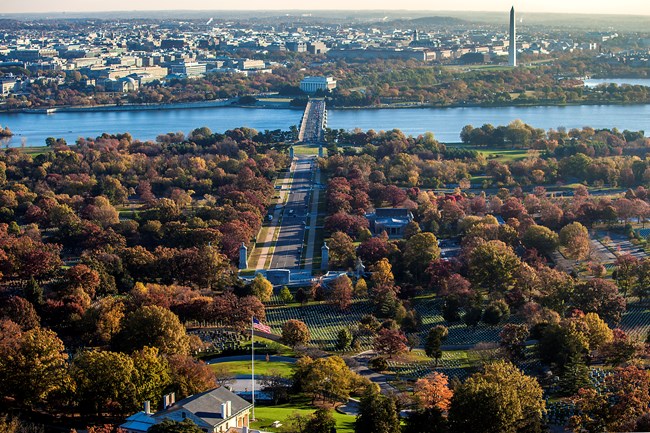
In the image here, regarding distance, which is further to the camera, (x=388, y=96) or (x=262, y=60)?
(x=262, y=60)

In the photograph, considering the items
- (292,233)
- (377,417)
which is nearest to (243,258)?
(292,233)

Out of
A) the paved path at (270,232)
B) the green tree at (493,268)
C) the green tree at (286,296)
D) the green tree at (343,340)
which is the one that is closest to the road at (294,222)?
the paved path at (270,232)

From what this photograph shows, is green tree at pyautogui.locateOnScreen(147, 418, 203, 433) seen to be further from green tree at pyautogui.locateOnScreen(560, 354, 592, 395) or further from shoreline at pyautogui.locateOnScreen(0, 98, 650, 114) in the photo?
shoreline at pyautogui.locateOnScreen(0, 98, 650, 114)

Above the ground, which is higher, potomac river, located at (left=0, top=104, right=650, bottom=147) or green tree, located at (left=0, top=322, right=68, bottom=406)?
green tree, located at (left=0, top=322, right=68, bottom=406)

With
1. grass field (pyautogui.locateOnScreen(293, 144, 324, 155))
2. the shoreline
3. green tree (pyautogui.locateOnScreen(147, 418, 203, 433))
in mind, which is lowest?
the shoreline

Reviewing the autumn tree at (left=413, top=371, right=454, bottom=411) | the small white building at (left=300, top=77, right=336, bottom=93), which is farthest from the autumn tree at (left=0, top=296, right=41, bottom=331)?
the small white building at (left=300, top=77, right=336, bottom=93)

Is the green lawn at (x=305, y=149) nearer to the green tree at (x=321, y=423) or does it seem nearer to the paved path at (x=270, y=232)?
the paved path at (x=270, y=232)

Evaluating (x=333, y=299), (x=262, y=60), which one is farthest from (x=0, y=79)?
(x=333, y=299)

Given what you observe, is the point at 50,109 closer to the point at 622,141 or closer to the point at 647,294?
the point at 622,141
